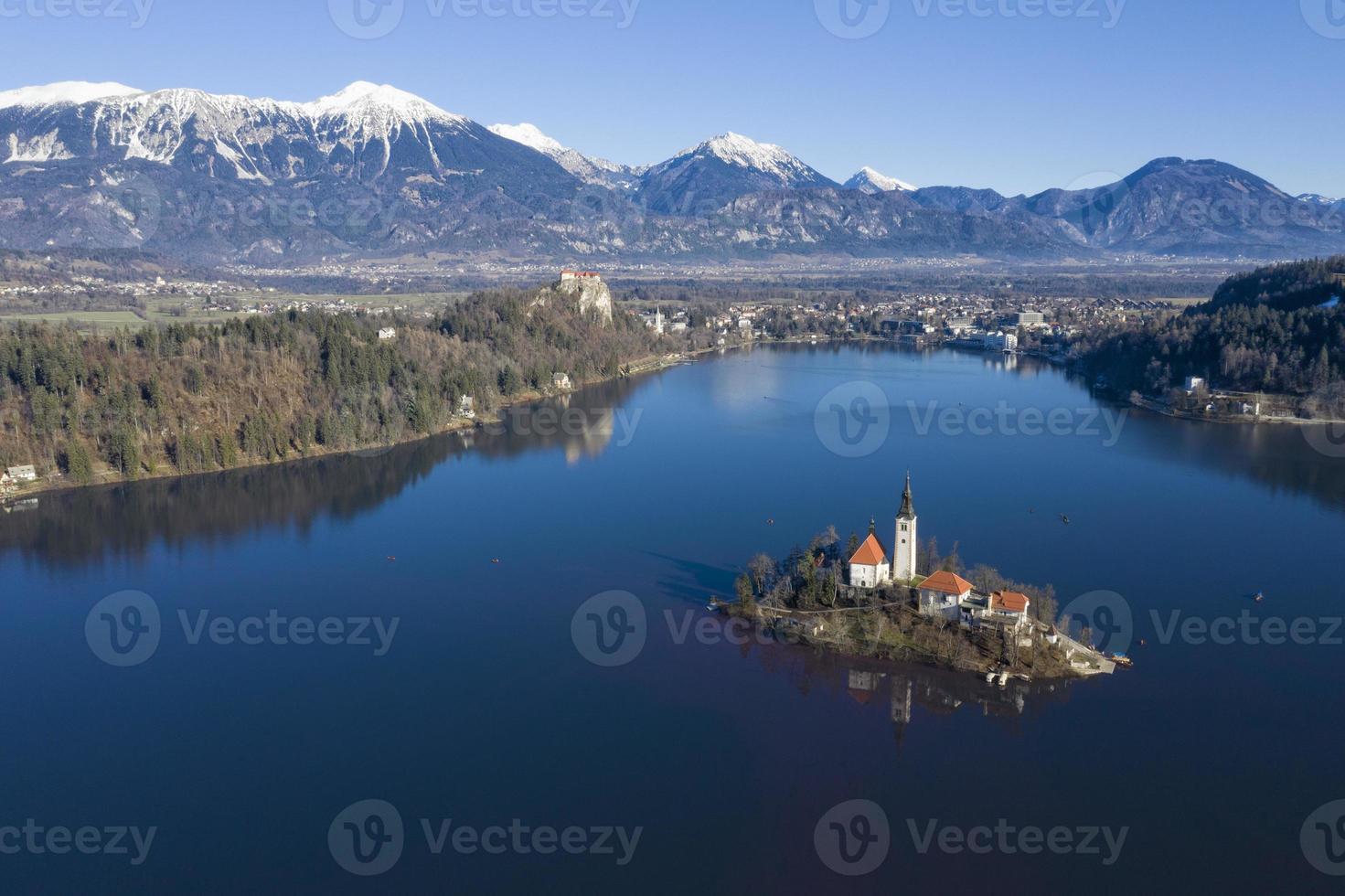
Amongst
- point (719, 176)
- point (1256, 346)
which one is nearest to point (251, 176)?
point (719, 176)

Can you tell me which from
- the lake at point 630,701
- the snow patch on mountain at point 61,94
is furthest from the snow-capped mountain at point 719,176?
the lake at point 630,701

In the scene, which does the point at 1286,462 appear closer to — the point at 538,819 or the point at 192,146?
the point at 538,819

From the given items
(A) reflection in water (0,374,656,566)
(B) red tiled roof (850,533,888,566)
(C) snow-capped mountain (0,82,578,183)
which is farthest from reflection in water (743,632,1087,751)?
(C) snow-capped mountain (0,82,578,183)

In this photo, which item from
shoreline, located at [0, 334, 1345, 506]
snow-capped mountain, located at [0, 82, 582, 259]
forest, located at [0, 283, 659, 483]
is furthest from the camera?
snow-capped mountain, located at [0, 82, 582, 259]

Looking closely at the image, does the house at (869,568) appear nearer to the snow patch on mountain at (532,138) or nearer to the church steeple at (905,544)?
the church steeple at (905,544)

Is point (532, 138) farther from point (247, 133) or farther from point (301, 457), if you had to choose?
point (301, 457)

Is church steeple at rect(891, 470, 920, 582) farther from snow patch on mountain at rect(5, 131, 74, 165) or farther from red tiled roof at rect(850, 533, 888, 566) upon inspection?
snow patch on mountain at rect(5, 131, 74, 165)
